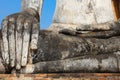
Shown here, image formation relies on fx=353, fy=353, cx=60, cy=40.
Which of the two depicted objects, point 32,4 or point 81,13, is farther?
point 81,13

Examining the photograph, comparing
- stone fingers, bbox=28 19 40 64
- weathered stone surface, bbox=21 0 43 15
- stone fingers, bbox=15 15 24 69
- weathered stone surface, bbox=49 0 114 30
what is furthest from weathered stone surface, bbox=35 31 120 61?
weathered stone surface, bbox=21 0 43 15

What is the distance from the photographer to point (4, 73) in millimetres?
4578

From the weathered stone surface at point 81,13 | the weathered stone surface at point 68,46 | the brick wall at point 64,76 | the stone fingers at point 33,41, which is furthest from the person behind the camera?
the weathered stone surface at point 81,13

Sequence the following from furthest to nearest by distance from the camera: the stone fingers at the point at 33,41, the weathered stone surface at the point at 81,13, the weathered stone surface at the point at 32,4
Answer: the weathered stone surface at the point at 81,13
the weathered stone surface at the point at 32,4
the stone fingers at the point at 33,41

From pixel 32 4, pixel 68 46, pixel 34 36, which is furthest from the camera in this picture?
pixel 32 4

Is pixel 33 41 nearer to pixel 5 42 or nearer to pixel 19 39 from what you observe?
pixel 19 39

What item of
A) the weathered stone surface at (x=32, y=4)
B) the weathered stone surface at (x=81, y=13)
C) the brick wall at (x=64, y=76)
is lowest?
the brick wall at (x=64, y=76)

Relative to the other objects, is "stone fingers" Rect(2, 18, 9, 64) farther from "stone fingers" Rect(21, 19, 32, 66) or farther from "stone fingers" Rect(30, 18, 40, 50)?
"stone fingers" Rect(30, 18, 40, 50)

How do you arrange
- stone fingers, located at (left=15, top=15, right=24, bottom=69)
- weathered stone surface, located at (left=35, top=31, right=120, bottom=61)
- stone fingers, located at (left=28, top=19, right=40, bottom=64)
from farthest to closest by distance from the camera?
1. weathered stone surface, located at (left=35, top=31, right=120, bottom=61)
2. stone fingers, located at (left=28, top=19, right=40, bottom=64)
3. stone fingers, located at (left=15, top=15, right=24, bottom=69)

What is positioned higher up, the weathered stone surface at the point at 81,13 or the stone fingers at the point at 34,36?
the weathered stone surface at the point at 81,13

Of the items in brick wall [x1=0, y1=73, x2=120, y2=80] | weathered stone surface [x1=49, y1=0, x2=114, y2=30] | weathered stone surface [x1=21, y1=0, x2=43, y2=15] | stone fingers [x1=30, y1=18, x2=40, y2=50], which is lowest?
brick wall [x1=0, y1=73, x2=120, y2=80]

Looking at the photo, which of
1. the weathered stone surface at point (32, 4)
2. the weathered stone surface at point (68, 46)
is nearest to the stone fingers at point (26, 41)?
the weathered stone surface at point (68, 46)

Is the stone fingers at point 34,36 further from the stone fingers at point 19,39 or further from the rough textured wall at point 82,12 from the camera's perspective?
the rough textured wall at point 82,12

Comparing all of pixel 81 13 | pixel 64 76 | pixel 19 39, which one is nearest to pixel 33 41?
pixel 19 39
